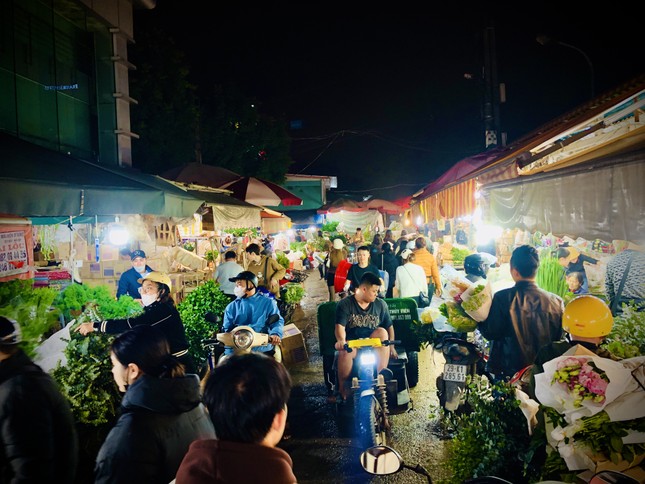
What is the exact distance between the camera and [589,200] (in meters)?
3.62

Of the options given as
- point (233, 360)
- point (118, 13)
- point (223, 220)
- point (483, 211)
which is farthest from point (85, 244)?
point (233, 360)

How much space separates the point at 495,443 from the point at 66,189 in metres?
4.70

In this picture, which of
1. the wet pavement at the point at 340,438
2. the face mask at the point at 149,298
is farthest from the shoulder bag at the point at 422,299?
the face mask at the point at 149,298

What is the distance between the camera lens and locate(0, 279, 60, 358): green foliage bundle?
3572 mm

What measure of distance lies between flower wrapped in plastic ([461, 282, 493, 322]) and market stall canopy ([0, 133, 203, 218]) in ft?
13.0

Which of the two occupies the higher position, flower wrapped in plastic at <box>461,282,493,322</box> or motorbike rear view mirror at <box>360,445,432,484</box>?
flower wrapped in plastic at <box>461,282,493,322</box>

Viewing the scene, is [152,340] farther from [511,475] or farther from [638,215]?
[638,215]

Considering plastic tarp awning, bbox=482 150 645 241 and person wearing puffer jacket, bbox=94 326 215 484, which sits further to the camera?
plastic tarp awning, bbox=482 150 645 241

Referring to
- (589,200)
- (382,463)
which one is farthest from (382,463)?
(589,200)

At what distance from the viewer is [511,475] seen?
3.15 meters

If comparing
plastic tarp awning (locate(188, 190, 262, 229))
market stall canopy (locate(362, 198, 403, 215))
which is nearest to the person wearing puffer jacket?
plastic tarp awning (locate(188, 190, 262, 229))

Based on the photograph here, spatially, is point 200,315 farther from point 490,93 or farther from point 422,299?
point 490,93

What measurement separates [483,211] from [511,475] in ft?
A: 14.5

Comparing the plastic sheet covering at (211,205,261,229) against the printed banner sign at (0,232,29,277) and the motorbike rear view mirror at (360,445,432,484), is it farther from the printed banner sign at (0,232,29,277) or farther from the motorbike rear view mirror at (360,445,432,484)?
the motorbike rear view mirror at (360,445,432,484)
